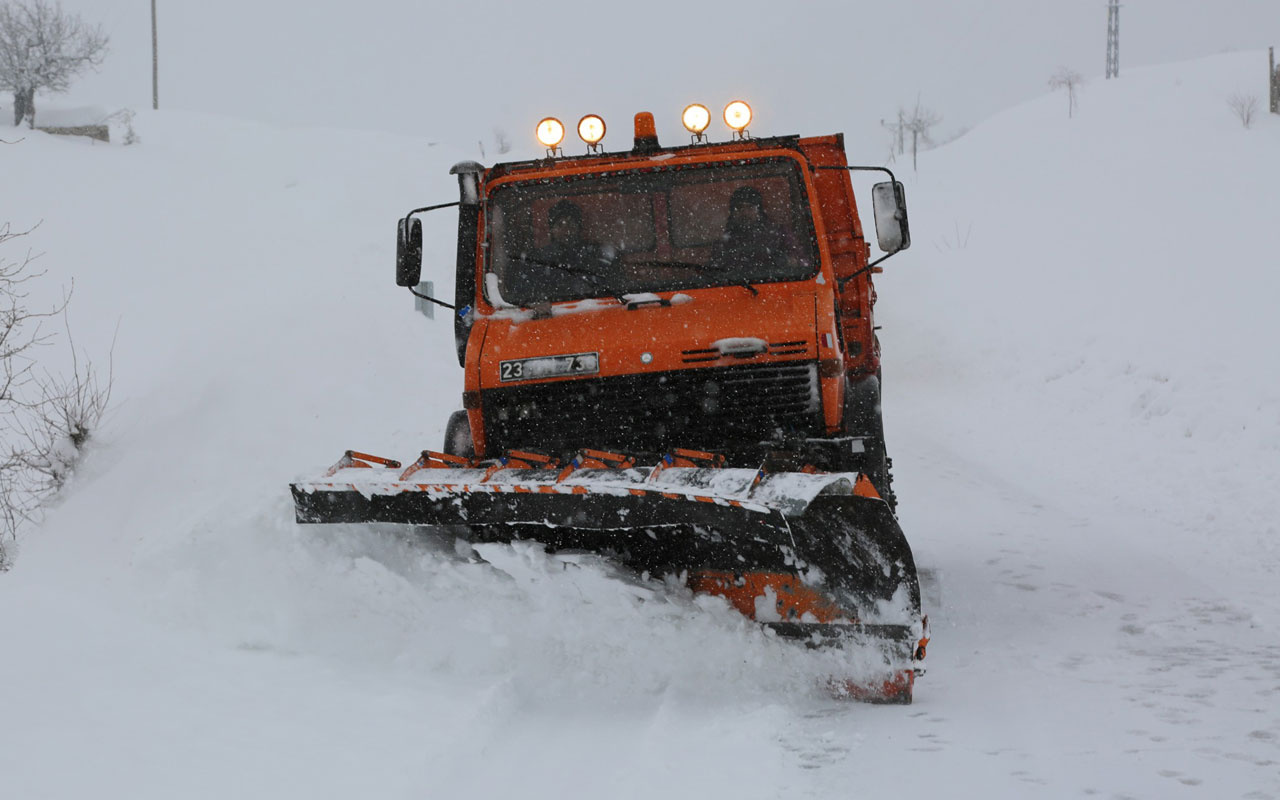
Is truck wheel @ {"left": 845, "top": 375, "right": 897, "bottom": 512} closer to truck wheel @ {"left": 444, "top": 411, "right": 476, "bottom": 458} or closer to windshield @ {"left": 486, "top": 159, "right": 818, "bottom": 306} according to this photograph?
windshield @ {"left": 486, "top": 159, "right": 818, "bottom": 306}

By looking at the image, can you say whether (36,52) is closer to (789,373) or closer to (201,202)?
(201,202)

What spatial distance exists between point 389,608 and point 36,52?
40621mm

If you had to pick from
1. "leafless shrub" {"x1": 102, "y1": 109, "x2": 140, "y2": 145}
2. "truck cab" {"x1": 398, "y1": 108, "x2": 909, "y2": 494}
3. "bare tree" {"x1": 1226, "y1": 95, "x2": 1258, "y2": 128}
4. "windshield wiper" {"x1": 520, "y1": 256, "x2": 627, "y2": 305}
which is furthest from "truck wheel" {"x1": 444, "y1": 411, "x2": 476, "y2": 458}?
"leafless shrub" {"x1": 102, "y1": 109, "x2": 140, "y2": 145}

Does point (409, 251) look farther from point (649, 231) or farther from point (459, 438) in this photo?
→ point (649, 231)

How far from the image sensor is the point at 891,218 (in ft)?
19.4

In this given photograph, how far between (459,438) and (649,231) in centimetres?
143

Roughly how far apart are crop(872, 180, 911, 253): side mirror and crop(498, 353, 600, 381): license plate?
5.41ft

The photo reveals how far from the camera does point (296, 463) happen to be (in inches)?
390

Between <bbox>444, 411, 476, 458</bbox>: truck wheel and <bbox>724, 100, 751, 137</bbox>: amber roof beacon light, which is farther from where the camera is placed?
<bbox>724, 100, 751, 137</bbox>: amber roof beacon light

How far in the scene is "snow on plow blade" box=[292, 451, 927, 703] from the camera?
14.0 feet

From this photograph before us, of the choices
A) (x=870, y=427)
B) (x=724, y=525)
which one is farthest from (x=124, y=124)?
(x=724, y=525)

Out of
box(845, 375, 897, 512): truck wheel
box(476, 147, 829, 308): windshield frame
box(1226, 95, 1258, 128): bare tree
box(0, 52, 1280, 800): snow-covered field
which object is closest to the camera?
box(0, 52, 1280, 800): snow-covered field

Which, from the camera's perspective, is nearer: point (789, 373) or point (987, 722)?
point (987, 722)

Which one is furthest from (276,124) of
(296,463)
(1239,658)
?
(1239,658)
